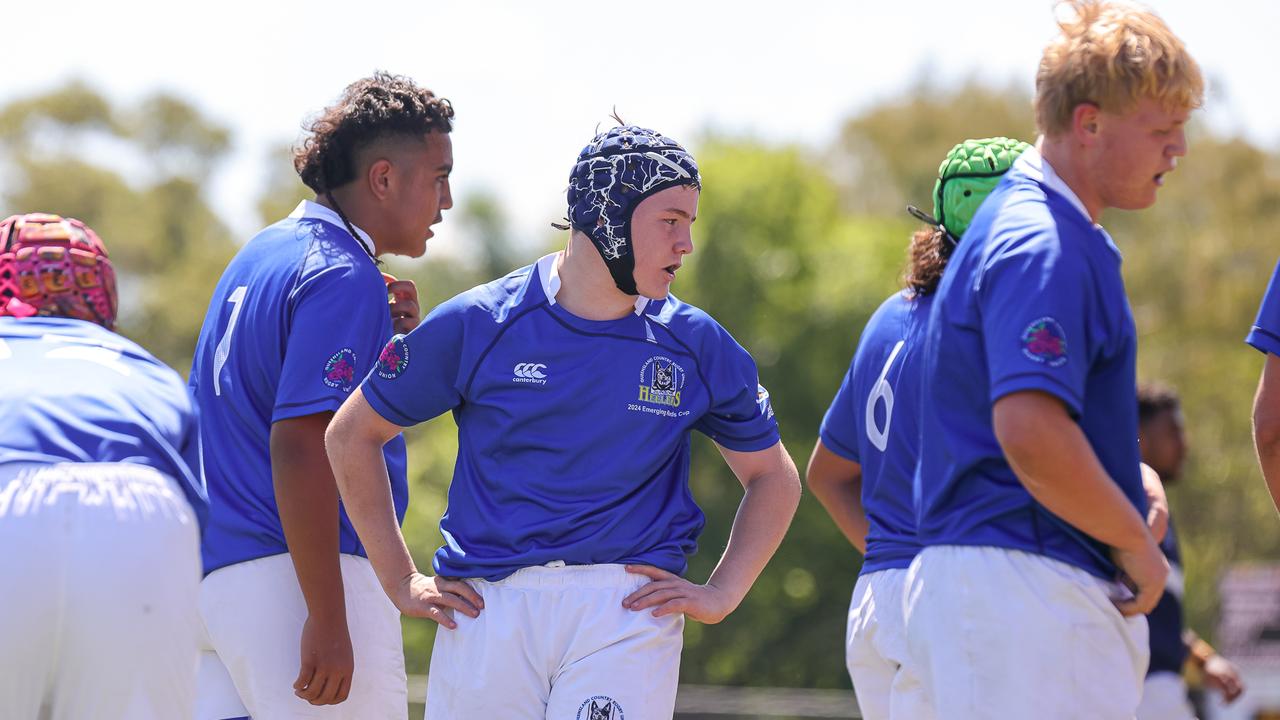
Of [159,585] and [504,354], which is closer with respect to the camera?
[159,585]

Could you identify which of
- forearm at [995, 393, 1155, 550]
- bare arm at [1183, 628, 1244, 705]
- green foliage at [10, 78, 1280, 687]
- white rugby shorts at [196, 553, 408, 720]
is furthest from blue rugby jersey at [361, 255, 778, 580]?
green foliage at [10, 78, 1280, 687]

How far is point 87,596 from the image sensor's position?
3490 millimetres

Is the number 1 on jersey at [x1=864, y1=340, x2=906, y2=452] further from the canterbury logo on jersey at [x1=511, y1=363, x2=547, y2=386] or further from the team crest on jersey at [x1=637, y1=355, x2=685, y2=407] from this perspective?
the canterbury logo on jersey at [x1=511, y1=363, x2=547, y2=386]

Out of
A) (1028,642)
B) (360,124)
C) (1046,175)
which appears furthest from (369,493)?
(1046,175)

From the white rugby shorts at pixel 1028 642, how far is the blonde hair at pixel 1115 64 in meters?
1.01

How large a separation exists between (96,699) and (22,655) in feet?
0.66

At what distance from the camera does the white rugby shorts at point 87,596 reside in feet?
11.4

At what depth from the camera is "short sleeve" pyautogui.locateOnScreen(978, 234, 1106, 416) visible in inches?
120

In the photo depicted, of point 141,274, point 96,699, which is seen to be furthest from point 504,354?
point 141,274

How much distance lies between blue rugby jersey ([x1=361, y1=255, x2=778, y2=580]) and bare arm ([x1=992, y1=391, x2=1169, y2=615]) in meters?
1.14

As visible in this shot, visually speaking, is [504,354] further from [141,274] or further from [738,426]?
[141,274]

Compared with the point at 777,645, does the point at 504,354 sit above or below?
above

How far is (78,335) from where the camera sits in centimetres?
385

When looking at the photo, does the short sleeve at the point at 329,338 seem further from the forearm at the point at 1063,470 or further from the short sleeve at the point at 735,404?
the forearm at the point at 1063,470
